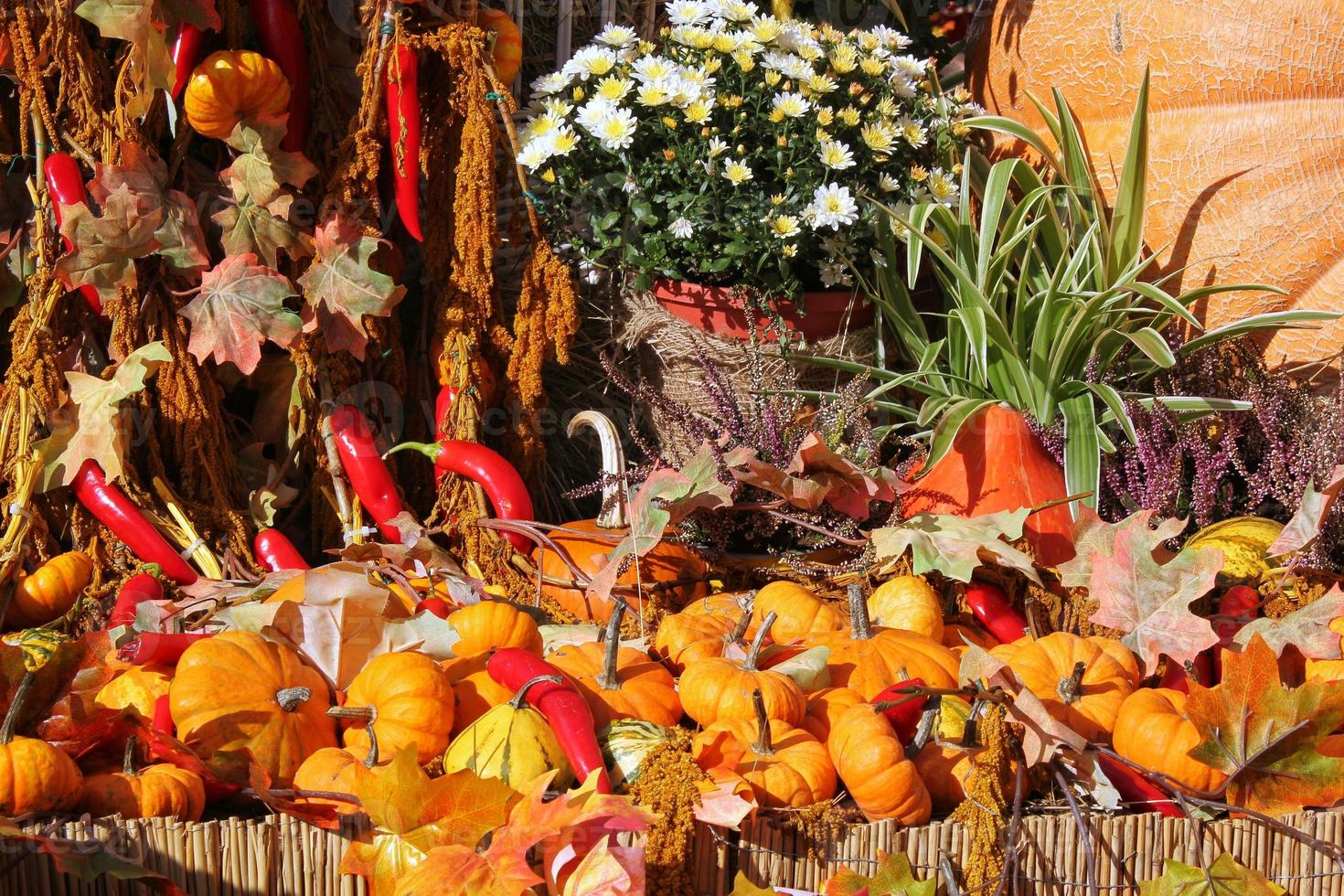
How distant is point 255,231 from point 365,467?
46cm

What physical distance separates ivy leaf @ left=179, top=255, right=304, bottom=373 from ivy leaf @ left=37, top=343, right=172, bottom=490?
0.08 meters

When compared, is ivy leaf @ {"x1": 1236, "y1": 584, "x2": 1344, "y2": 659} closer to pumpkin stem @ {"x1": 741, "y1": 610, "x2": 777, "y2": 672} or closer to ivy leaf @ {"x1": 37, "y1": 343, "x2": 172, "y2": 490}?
pumpkin stem @ {"x1": 741, "y1": 610, "x2": 777, "y2": 672}

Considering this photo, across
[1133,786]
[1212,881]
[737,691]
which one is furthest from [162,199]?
[1212,881]

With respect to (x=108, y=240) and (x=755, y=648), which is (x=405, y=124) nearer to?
(x=108, y=240)

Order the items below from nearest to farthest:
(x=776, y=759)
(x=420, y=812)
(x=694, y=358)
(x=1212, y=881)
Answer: (x=420, y=812)
(x=1212, y=881)
(x=776, y=759)
(x=694, y=358)

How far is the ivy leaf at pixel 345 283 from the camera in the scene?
85.8 inches

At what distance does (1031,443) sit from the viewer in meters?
2.24

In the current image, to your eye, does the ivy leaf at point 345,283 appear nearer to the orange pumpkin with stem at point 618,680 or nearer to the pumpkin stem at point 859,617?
the orange pumpkin with stem at point 618,680

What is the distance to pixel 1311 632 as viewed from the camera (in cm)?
170

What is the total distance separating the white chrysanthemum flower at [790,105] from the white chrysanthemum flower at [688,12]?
309mm

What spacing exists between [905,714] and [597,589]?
0.51 meters

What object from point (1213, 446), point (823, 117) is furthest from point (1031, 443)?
point (823, 117)

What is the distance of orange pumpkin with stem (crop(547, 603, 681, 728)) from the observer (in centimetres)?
156

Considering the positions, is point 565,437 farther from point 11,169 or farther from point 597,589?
point 11,169
